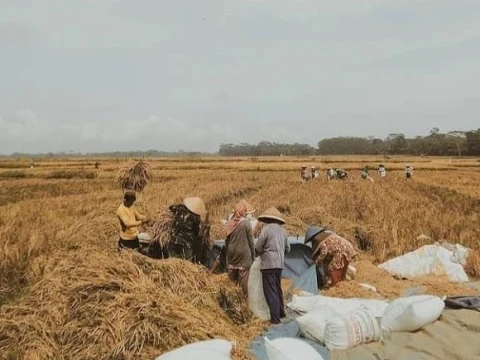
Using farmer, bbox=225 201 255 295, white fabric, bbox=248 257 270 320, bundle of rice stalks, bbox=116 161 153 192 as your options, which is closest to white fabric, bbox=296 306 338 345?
white fabric, bbox=248 257 270 320

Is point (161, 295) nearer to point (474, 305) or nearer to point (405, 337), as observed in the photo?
point (405, 337)

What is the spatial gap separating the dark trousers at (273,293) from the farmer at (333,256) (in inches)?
48.7

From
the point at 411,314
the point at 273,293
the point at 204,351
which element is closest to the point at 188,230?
the point at 273,293

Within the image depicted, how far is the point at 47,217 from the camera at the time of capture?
39.8 feet

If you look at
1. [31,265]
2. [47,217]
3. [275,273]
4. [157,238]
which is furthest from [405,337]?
[47,217]

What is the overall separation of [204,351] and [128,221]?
3377 millimetres

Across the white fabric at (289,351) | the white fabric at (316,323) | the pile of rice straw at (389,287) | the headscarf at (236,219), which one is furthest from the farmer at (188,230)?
the white fabric at (289,351)

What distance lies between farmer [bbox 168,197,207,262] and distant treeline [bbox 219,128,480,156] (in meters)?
82.9

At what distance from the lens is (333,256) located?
658 centimetres

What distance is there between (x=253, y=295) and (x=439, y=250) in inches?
136

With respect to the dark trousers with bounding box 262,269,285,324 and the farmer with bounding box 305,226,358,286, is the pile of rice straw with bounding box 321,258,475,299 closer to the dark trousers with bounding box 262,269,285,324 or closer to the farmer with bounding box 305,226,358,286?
the farmer with bounding box 305,226,358,286

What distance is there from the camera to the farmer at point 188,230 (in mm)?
6684

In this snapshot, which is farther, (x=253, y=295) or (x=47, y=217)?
(x=47, y=217)

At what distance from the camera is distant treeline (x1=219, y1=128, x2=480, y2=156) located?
8475 cm
